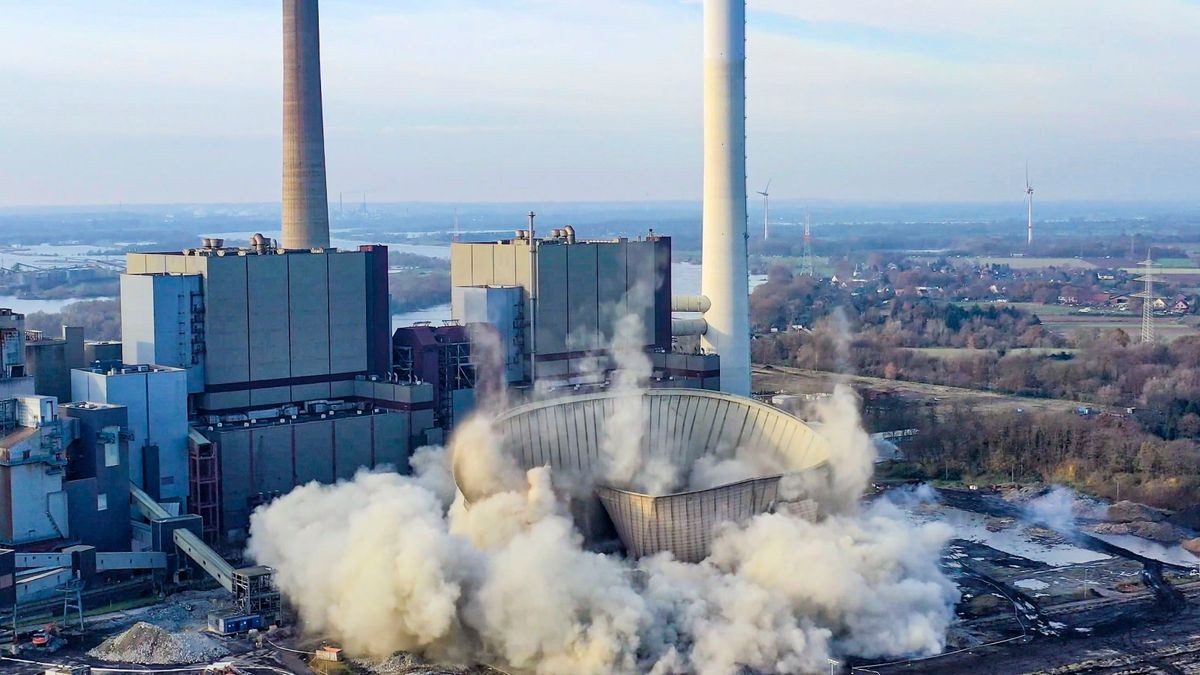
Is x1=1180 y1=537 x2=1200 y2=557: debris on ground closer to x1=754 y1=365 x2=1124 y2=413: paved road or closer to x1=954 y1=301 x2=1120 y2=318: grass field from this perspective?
x1=754 y1=365 x2=1124 y2=413: paved road

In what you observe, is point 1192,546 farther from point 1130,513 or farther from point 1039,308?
point 1039,308

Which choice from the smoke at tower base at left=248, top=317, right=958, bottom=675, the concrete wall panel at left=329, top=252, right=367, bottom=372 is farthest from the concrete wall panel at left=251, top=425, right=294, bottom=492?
the smoke at tower base at left=248, top=317, right=958, bottom=675

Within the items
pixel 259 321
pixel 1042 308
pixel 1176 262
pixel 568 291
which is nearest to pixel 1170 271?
pixel 1176 262

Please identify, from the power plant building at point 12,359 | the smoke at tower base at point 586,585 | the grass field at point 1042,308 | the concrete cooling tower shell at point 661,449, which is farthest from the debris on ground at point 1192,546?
the grass field at point 1042,308

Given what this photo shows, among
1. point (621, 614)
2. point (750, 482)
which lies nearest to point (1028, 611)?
point (750, 482)

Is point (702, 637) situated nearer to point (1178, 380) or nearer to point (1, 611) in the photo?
point (1, 611)

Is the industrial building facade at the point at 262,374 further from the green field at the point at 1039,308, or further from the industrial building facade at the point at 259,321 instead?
the green field at the point at 1039,308
